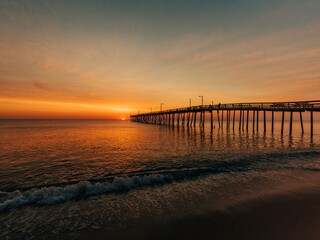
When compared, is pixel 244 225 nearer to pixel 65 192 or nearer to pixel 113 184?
pixel 113 184

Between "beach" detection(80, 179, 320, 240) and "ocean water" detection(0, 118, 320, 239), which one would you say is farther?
"ocean water" detection(0, 118, 320, 239)

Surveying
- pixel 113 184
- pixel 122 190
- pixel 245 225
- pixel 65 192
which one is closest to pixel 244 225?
pixel 245 225

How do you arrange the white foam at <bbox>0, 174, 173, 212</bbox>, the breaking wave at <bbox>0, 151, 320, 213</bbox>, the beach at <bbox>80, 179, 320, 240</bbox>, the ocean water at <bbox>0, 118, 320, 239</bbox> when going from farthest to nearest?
the breaking wave at <bbox>0, 151, 320, 213</bbox>
the white foam at <bbox>0, 174, 173, 212</bbox>
the ocean water at <bbox>0, 118, 320, 239</bbox>
the beach at <bbox>80, 179, 320, 240</bbox>

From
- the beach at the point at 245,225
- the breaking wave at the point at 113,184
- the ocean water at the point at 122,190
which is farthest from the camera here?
the breaking wave at the point at 113,184

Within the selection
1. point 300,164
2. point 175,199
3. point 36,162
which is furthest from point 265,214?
point 36,162

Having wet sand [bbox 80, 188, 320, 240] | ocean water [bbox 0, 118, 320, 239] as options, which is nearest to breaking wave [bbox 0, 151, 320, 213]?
ocean water [bbox 0, 118, 320, 239]

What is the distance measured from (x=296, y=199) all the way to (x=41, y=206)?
978 centimetres

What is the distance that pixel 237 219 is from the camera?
6.11 meters

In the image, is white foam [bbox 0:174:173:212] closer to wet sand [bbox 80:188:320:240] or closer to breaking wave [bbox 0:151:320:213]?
breaking wave [bbox 0:151:320:213]

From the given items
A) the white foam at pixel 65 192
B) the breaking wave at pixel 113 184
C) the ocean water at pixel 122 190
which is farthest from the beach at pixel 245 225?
the breaking wave at pixel 113 184

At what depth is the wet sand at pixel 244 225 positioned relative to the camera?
5.22 metres

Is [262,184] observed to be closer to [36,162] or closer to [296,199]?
[296,199]

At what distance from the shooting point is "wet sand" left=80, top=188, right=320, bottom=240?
5223mm

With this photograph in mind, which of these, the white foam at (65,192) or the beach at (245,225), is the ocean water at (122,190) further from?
the beach at (245,225)
